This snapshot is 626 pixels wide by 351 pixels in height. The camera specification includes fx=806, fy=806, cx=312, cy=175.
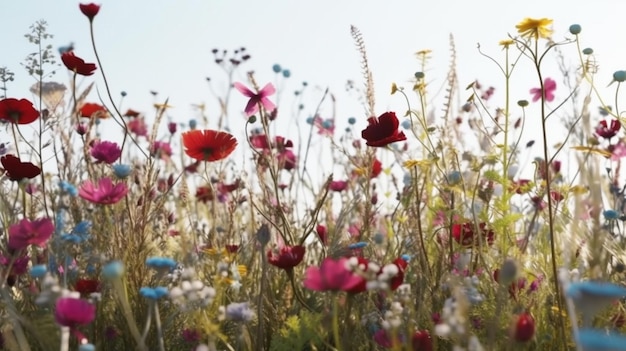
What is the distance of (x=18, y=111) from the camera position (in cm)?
214

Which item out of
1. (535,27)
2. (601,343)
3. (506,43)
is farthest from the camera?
(506,43)

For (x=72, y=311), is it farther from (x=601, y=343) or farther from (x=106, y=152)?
(x=106, y=152)

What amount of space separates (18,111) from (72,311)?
1.19 meters

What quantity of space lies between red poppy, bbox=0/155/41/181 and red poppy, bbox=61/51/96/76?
37 centimetres

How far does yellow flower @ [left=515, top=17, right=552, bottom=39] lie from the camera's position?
1.77 m

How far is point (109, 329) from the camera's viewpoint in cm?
185

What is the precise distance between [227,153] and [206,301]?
33.3 inches

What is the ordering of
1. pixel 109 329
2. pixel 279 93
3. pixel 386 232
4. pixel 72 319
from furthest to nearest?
pixel 279 93 → pixel 386 232 → pixel 109 329 → pixel 72 319

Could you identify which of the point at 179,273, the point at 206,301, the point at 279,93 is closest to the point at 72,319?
the point at 206,301

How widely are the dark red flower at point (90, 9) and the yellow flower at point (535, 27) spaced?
43.7 inches

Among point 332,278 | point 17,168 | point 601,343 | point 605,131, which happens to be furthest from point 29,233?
point 605,131

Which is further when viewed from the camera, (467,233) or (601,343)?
(467,233)

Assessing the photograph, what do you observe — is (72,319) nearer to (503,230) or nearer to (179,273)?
(179,273)

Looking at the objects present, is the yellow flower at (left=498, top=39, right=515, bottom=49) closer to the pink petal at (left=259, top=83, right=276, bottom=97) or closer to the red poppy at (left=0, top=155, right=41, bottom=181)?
the pink petal at (left=259, top=83, right=276, bottom=97)
